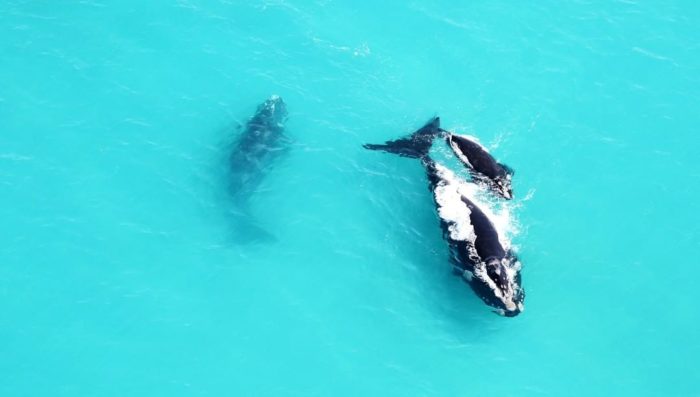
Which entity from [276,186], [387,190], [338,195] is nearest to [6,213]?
[276,186]

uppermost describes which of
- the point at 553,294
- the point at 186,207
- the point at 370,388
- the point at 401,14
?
A: the point at 401,14

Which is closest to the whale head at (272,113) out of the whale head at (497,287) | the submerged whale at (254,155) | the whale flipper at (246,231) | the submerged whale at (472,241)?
the submerged whale at (254,155)

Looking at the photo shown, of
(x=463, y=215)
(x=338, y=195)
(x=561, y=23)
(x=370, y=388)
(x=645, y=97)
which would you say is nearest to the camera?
(x=370, y=388)

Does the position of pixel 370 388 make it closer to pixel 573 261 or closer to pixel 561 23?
pixel 573 261

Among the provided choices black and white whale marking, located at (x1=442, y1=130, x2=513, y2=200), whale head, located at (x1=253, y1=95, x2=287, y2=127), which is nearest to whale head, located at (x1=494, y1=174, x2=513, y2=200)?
black and white whale marking, located at (x1=442, y1=130, x2=513, y2=200)

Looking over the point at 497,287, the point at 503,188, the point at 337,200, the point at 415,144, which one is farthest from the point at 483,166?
the point at 337,200

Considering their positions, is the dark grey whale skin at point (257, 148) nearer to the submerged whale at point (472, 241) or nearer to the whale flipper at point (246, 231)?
the whale flipper at point (246, 231)
